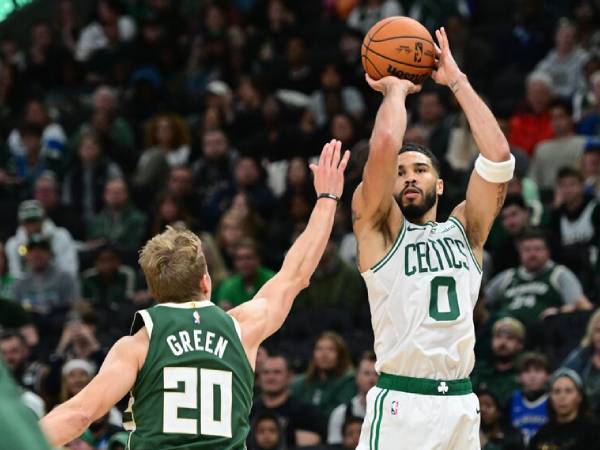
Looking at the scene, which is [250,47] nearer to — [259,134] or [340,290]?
[259,134]

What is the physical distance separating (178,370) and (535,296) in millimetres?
7431

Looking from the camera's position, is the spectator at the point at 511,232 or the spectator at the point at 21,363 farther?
the spectator at the point at 511,232

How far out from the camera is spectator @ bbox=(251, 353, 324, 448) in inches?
431

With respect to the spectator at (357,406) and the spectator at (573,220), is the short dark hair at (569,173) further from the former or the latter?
the spectator at (357,406)

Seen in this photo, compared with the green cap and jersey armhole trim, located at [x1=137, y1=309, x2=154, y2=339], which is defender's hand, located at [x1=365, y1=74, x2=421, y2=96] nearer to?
jersey armhole trim, located at [x1=137, y1=309, x2=154, y2=339]

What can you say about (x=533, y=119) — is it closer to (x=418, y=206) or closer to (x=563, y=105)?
(x=563, y=105)

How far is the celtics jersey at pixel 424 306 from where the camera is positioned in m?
6.06

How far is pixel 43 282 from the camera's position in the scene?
1437 cm

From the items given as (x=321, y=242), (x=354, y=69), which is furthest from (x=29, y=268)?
(x=321, y=242)

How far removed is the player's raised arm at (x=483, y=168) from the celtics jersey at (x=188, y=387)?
185cm

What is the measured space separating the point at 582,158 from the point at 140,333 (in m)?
9.34

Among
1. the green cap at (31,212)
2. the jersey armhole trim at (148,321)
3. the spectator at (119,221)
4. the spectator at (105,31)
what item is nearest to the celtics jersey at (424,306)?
the jersey armhole trim at (148,321)

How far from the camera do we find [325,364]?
11.5 meters

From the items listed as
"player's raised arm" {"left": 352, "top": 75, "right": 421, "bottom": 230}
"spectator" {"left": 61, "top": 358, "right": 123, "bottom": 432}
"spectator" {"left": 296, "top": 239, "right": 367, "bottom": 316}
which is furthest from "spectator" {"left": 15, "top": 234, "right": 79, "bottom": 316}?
"player's raised arm" {"left": 352, "top": 75, "right": 421, "bottom": 230}
